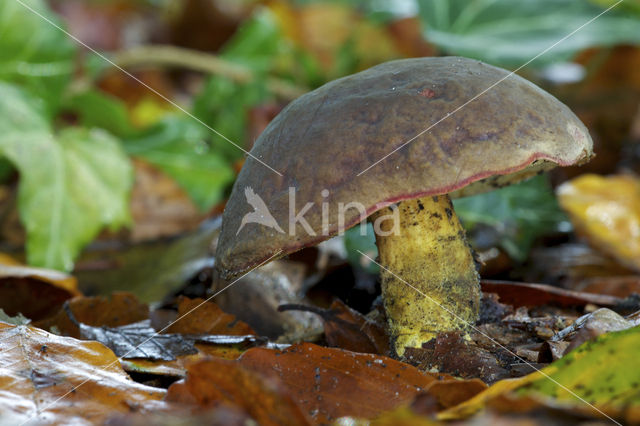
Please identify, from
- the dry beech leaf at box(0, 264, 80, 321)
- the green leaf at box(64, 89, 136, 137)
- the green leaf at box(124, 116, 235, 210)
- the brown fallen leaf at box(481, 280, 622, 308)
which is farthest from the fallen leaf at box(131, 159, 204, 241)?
the brown fallen leaf at box(481, 280, 622, 308)

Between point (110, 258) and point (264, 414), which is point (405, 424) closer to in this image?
point (264, 414)

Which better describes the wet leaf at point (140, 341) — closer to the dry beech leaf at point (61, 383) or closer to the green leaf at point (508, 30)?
the dry beech leaf at point (61, 383)

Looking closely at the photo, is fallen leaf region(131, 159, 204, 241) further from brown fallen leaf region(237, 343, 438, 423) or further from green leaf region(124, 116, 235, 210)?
brown fallen leaf region(237, 343, 438, 423)

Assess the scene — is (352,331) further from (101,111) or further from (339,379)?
(101,111)

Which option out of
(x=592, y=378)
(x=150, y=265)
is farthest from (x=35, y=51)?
(x=592, y=378)

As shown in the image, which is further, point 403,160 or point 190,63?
point 190,63

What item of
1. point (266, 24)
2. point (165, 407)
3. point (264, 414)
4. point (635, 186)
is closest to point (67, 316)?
point (165, 407)
